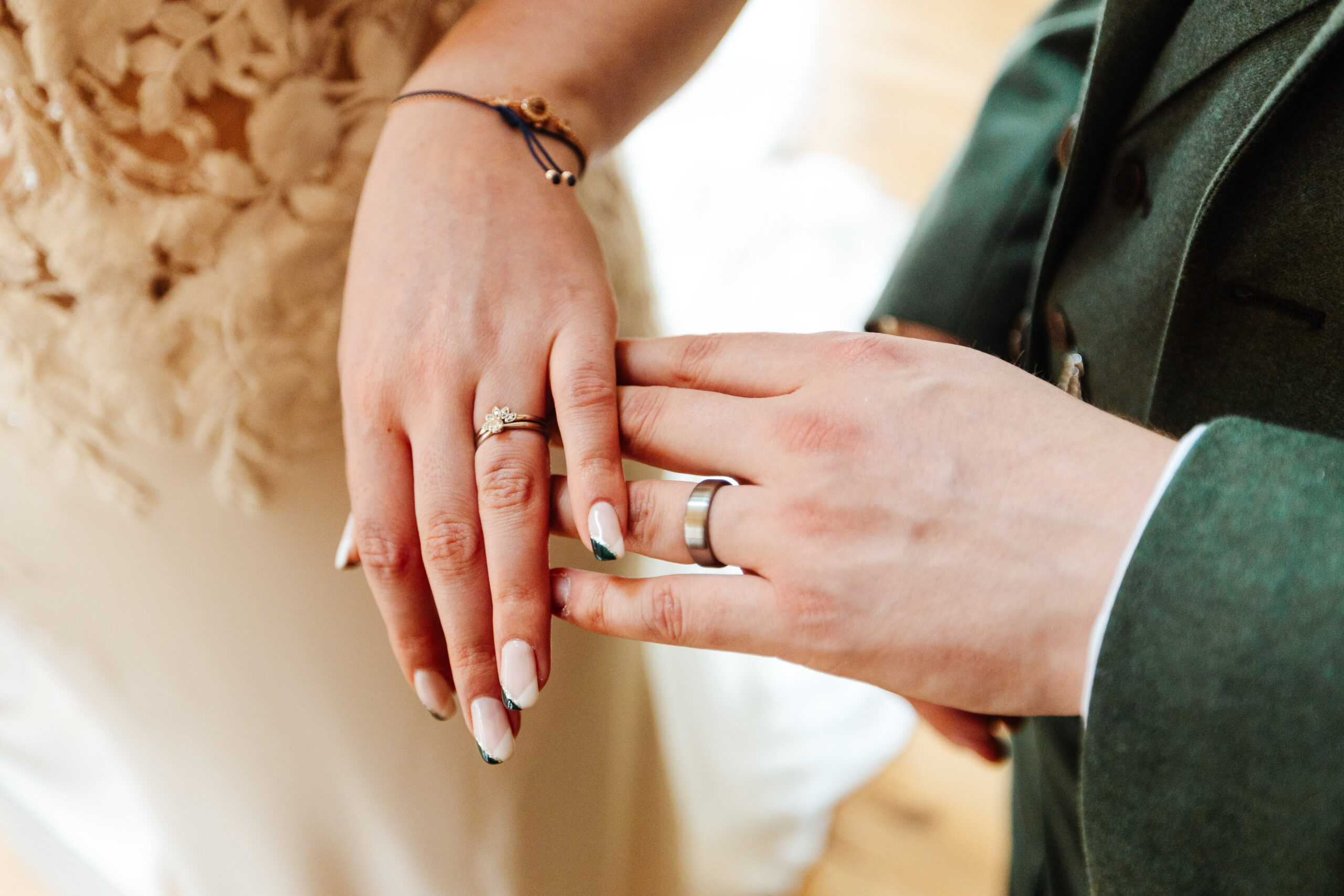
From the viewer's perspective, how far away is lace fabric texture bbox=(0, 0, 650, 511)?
69cm

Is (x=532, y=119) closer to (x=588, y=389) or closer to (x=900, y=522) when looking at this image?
(x=588, y=389)

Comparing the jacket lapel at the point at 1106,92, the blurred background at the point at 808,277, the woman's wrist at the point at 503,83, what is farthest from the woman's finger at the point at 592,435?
the blurred background at the point at 808,277

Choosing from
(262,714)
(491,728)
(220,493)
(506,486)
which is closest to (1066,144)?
(506,486)

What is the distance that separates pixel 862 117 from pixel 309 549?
2638mm

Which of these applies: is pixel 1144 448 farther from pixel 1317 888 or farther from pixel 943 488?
pixel 1317 888

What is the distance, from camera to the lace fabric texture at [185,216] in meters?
0.69

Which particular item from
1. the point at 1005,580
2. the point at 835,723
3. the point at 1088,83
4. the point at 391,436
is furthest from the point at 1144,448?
the point at 835,723

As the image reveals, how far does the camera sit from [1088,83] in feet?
2.41

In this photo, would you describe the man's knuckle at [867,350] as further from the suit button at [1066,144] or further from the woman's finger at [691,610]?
the suit button at [1066,144]

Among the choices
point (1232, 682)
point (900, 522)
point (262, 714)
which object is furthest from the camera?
point (262, 714)

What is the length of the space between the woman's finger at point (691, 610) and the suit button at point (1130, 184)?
Result: 0.46 metres

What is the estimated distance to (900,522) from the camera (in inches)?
21.2

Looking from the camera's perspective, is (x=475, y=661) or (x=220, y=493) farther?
(x=220, y=493)

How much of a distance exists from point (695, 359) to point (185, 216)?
17.5 inches
